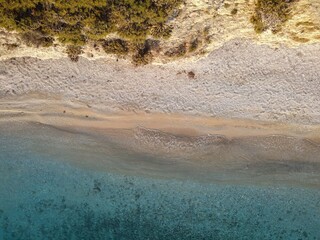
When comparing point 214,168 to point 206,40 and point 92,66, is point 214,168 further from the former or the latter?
point 92,66

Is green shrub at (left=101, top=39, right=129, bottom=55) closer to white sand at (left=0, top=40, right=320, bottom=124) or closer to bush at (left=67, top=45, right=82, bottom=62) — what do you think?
white sand at (left=0, top=40, right=320, bottom=124)

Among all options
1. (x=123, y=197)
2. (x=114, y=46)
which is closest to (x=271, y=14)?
(x=114, y=46)

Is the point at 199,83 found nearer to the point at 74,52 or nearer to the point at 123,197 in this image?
the point at 74,52

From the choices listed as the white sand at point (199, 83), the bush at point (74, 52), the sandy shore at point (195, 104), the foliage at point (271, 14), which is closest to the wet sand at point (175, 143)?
the sandy shore at point (195, 104)

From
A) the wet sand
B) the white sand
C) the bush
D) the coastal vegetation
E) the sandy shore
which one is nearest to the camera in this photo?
the coastal vegetation

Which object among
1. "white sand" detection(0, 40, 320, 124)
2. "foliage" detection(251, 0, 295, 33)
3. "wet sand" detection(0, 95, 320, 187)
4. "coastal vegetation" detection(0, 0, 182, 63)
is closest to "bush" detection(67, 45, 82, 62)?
"coastal vegetation" detection(0, 0, 182, 63)

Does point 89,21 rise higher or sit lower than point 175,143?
higher

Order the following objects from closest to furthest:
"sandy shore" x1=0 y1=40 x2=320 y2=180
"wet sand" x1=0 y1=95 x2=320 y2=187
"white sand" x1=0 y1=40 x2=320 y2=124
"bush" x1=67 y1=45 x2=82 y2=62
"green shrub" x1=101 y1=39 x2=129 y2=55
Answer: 1. "green shrub" x1=101 y1=39 x2=129 y2=55
2. "bush" x1=67 y1=45 x2=82 y2=62
3. "white sand" x1=0 y1=40 x2=320 y2=124
4. "sandy shore" x1=0 y1=40 x2=320 y2=180
5. "wet sand" x1=0 y1=95 x2=320 y2=187
